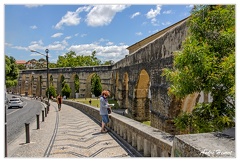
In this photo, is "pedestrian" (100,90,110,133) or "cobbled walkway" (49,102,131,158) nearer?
"cobbled walkway" (49,102,131,158)

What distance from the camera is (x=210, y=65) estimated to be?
4031 mm

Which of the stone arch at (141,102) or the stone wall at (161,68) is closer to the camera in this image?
the stone wall at (161,68)

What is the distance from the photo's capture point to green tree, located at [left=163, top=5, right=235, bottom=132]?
4.04 meters

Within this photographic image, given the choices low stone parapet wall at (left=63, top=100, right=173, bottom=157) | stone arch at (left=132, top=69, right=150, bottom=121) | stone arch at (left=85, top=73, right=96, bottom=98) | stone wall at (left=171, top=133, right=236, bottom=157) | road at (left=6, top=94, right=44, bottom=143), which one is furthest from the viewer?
stone arch at (left=85, top=73, right=96, bottom=98)

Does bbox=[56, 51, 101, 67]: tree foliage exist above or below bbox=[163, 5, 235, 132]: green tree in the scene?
above

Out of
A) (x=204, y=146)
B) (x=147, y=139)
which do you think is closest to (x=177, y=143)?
(x=204, y=146)

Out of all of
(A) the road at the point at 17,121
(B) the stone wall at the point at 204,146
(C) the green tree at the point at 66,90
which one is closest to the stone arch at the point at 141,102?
(A) the road at the point at 17,121

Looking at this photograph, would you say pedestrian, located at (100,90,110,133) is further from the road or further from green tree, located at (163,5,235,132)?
green tree, located at (163,5,235,132)

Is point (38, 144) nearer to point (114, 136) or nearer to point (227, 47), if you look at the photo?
point (114, 136)

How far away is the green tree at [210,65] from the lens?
13.3 ft

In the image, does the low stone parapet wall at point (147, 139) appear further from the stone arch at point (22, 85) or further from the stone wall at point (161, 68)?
the stone arch at point (22, 85)

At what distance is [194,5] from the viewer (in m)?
4.46

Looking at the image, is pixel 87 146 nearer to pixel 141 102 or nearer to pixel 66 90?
pixel 141 102

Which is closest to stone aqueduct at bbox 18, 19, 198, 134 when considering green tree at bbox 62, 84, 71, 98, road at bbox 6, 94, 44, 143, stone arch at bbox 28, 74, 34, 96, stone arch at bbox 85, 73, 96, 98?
stone arch at bbox 85, 73, 96, 98
